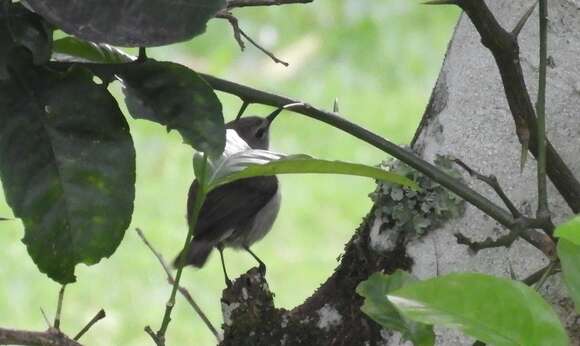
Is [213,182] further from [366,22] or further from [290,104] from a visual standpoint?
[366,22]

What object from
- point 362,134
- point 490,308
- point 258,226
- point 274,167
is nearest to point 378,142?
point 362,134

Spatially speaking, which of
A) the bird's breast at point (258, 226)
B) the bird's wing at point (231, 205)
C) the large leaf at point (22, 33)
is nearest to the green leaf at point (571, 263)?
the large leaf at point (22, 33)

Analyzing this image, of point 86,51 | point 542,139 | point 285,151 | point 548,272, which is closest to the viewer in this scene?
point 548,272

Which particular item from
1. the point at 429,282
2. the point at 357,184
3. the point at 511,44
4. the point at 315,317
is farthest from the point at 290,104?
the point at 357,184

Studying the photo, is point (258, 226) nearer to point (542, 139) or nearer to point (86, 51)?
point (86, 51)

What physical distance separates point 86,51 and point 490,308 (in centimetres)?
68

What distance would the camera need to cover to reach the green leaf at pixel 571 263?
96 centimetres

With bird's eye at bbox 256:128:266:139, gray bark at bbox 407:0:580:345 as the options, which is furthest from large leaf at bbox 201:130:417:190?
bird's eye at bbox 256:128:266:139

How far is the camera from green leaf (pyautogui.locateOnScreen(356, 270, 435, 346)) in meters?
1.10

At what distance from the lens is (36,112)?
1.19 m

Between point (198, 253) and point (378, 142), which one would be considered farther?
point (198, 253)

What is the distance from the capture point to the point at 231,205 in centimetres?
315

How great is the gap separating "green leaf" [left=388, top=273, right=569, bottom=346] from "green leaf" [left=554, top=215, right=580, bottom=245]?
56mm

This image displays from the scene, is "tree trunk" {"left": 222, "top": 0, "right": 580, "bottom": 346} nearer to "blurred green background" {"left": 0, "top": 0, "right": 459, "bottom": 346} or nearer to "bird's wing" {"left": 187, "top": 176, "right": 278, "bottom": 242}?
"bird's wing" {"left": 187, "top": 176, "right": 278, "bottom": 242}
